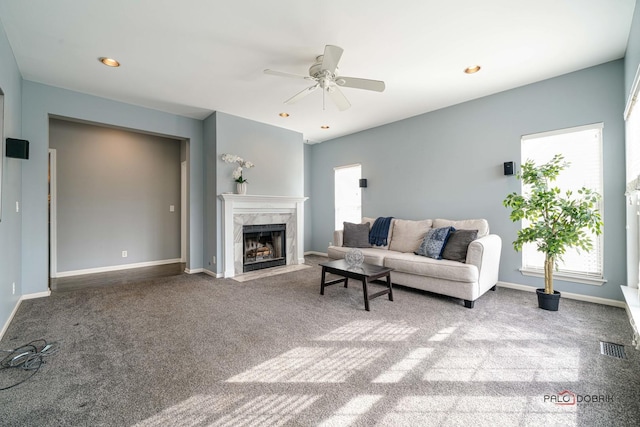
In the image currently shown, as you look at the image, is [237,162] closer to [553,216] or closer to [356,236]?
[356,236]

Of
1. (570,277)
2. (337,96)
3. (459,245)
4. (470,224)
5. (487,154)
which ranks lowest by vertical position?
(570,277)

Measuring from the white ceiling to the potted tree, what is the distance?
1.20m

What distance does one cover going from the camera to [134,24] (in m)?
2.52

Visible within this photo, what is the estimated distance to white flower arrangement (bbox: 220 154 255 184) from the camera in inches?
187

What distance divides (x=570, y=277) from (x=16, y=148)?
6.33m

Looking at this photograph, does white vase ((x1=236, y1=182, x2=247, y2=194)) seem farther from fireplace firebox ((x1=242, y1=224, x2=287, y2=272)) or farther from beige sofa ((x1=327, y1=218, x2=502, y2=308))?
beige sofa ((x1=327, y1=218, x2=502, y2=308))

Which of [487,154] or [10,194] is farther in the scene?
[487,154]

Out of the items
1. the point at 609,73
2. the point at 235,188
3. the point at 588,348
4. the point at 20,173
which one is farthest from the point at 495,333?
the point at 20,173

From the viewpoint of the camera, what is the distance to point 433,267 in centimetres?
346

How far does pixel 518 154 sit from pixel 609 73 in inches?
46.1

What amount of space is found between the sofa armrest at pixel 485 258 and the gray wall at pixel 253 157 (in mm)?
3572

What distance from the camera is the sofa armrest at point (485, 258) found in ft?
10.7

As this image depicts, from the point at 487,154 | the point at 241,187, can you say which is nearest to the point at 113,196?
the point at 241,187

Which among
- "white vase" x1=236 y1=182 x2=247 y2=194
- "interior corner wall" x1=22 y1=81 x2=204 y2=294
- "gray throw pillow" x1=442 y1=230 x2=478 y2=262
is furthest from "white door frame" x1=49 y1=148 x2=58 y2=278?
"gray throw pillow" x1=442 y1=230 x2=478 y2=262
